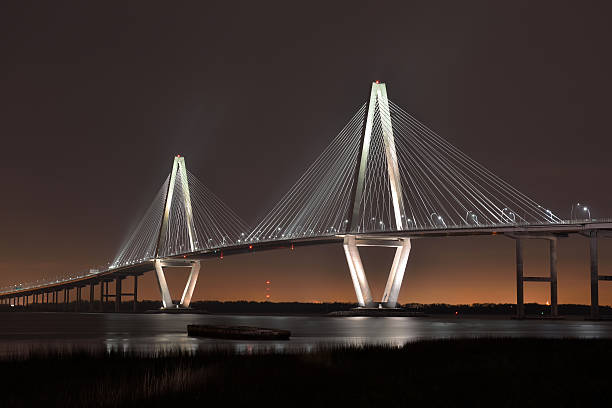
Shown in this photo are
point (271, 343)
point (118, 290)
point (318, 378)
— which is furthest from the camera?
point (118, 290)

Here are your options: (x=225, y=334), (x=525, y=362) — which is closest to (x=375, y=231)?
(x=225, y=334)

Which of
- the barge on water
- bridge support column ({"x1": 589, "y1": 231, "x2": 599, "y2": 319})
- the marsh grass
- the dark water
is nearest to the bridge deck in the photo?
bridge support column ({"x1": 589, "y1": 231, "x2": 599, "y2": 319})

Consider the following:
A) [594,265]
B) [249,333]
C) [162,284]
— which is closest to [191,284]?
[162,284]

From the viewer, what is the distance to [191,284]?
378 feet

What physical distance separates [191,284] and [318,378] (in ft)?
320

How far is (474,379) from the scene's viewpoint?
19094 mm

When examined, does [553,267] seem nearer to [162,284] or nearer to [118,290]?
[162,284]

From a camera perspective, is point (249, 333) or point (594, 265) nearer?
point (249, 333)

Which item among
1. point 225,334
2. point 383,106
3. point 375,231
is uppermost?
point 383,106

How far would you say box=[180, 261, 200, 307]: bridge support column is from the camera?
11250 centimetres

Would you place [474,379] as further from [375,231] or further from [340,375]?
[375,231]

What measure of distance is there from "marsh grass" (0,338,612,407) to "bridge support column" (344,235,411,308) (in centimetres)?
5135

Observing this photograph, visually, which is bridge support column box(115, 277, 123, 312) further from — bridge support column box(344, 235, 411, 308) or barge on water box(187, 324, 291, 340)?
barge on water box(187, 324, 291, 340)

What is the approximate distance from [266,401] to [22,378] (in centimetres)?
630
